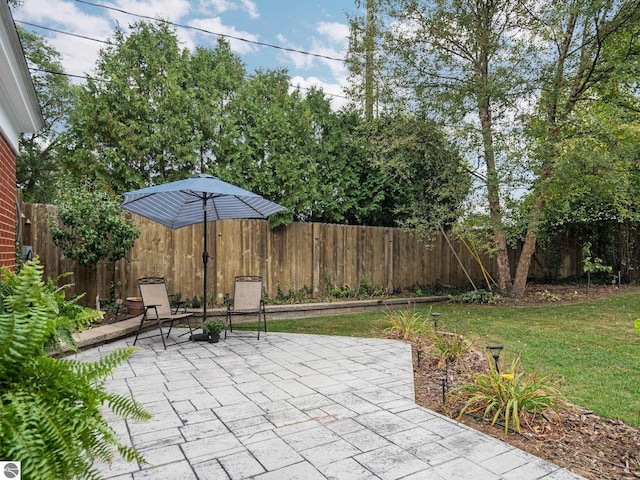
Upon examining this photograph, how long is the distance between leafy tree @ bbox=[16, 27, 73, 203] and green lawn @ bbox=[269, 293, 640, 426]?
10.6 meters

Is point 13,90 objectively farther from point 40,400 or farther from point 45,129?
point 45,129

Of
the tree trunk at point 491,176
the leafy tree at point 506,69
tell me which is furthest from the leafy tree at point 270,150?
the tree trunk at point 491,176

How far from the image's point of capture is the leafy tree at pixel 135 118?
6.36 meters

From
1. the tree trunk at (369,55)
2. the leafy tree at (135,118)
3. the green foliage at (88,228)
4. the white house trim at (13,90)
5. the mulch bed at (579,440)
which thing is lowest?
the mulch bed at (579,440)

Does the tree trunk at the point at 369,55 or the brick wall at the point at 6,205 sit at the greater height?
the tree trunk at the point at 369,55

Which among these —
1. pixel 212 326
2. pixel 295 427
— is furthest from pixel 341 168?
pixel 295 427

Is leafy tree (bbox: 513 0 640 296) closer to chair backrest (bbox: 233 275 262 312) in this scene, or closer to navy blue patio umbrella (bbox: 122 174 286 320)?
navy blue patio umbrella (bbox: 122 174 286 320)

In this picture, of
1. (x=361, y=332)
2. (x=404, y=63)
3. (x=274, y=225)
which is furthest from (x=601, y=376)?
(x=404, y=63)

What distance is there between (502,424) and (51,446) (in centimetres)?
264

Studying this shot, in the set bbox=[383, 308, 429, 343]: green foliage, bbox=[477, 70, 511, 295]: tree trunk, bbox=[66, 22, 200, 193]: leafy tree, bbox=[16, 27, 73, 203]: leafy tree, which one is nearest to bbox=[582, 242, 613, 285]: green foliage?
bbox=[477, 70, 511, 295]: tree trunk

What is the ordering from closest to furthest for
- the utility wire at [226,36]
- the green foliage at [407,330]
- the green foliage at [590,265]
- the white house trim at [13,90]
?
1. the white house trim at [13,90]
2. the green foliage at [407,330]
3. the utility wire at [226,36]
4. the green foliage at [590,265]

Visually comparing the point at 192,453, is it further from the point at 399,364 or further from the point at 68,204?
the point at 68,204

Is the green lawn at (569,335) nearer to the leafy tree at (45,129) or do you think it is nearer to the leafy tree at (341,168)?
the leafy tree at (341,168)

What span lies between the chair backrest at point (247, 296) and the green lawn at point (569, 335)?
0.64 m
